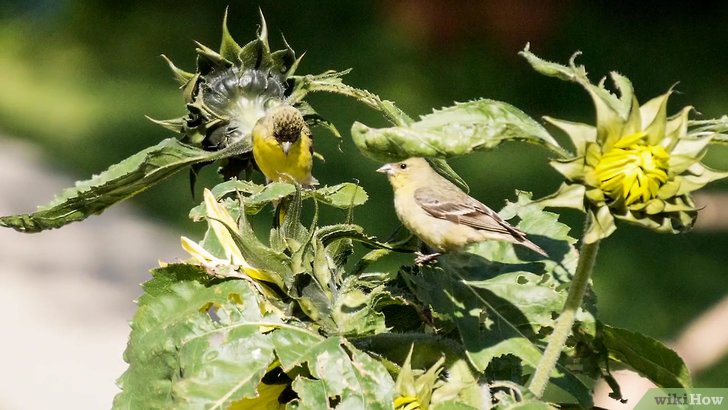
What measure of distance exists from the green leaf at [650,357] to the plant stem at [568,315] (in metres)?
0.11

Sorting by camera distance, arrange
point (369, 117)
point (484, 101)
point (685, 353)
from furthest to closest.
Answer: point (369, 117), point (685, 353), point (484, 101)

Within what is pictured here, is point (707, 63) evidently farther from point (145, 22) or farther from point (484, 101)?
point (484, 101)

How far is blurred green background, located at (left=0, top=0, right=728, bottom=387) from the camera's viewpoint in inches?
143

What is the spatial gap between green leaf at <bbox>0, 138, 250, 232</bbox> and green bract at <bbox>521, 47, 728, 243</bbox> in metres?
0.33

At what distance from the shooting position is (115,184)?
82 cm

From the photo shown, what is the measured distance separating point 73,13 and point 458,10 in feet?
6.50

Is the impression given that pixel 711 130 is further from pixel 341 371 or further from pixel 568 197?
pixel 341 371

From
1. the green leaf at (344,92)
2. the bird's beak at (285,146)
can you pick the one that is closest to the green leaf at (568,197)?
the green leaf at (344,92)

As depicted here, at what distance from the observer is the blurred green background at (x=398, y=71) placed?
11.9 ft

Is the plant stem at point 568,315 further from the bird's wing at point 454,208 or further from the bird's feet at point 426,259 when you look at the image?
the bird's wing at point 454,208

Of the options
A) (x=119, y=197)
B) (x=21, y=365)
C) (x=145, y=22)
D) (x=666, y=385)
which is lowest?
(x=666, y=385)

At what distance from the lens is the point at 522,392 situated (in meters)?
0.66

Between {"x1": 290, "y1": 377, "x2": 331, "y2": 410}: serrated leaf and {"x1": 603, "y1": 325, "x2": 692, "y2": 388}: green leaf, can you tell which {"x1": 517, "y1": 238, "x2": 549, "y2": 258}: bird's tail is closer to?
{"x1": 603, "y1": 325, "x2": 692, "y2": 388}: green leaf

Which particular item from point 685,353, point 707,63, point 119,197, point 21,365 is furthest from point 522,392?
point 707,63
